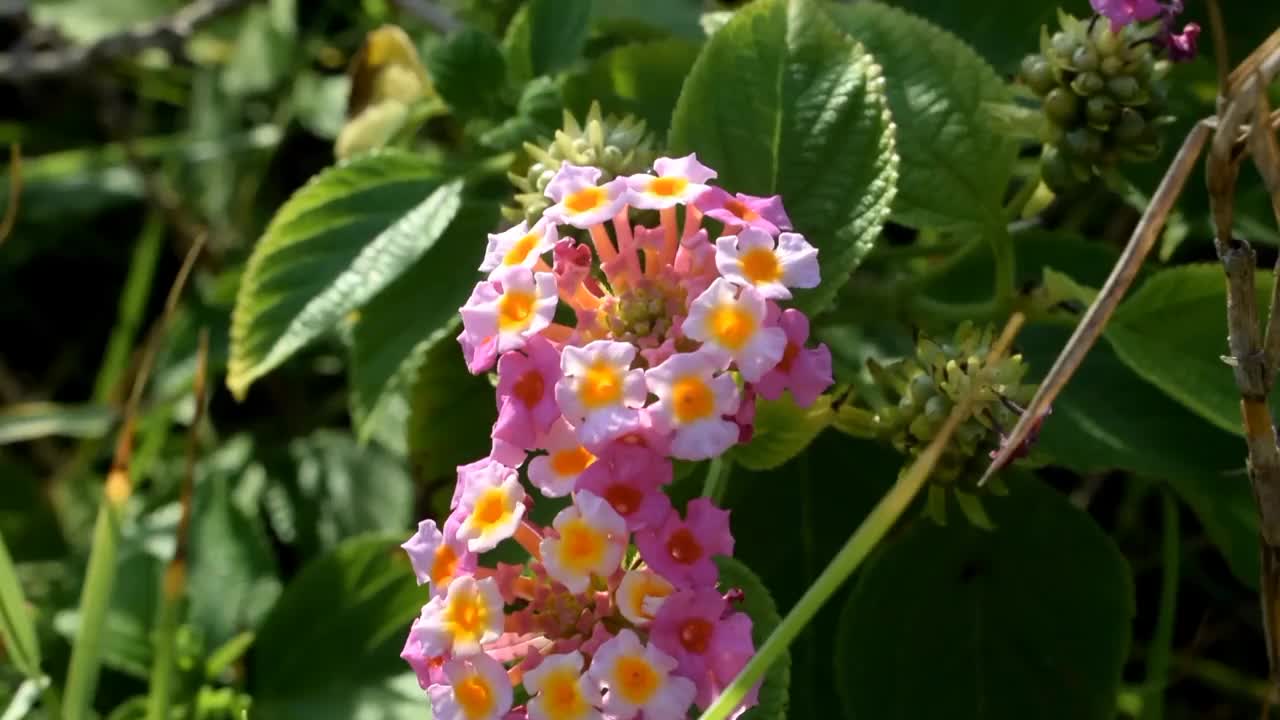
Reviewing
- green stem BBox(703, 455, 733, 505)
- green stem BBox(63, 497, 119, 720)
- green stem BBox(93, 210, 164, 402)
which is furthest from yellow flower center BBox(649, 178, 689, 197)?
green stem BBox(93, 210, 164, 402)

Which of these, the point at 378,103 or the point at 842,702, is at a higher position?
the point at 378,103

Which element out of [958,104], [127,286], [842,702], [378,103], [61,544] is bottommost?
[61,544]

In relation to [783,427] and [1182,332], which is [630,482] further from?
[1182,332]

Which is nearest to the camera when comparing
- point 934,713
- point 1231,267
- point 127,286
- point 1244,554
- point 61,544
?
point 1231,267

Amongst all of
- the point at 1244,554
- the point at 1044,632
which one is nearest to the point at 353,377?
the point at 1044,632

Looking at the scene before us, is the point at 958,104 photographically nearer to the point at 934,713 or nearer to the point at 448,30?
the point at 934,713

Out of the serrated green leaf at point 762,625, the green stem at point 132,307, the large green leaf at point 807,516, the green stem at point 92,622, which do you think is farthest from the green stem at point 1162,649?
the green stem at point 132,307

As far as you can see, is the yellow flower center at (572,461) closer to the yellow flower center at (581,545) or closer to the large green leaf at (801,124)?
the yellow flower center at (581,545)

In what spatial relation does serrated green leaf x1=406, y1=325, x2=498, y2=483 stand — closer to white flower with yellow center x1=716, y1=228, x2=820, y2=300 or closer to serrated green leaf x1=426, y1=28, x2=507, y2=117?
serrated green leaf x1=426, y1=28, x2=507, y2=117
